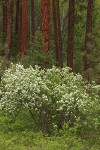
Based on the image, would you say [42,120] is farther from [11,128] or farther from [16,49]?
[16,49]

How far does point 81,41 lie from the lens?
4122 centimetres

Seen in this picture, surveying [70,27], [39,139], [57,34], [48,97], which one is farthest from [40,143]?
[57,34]

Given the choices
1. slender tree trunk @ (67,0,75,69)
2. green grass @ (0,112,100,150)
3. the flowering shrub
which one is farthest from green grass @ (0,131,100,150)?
slender tree trunk @ (67,0,75,69)

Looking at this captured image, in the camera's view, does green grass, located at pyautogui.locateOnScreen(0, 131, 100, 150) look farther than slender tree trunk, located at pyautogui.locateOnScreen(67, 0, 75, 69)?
No

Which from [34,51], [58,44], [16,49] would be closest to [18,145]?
[34,51]

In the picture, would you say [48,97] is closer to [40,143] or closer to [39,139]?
[39,139]

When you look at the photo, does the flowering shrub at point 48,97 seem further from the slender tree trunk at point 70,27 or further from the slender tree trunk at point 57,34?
the slender tree trunk at point 57,34

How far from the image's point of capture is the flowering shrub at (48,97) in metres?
12.1

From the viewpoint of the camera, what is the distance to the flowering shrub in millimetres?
12141

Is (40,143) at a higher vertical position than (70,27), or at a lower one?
lower

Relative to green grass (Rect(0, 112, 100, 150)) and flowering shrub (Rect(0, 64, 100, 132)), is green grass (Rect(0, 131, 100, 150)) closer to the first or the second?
green grass (Rect(0, 112, 100, 150))

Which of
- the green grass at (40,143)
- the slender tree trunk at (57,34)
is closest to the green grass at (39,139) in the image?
the green grass at (40,143)

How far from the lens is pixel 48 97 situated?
42.2 ft

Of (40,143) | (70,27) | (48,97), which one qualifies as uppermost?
(70,27)
